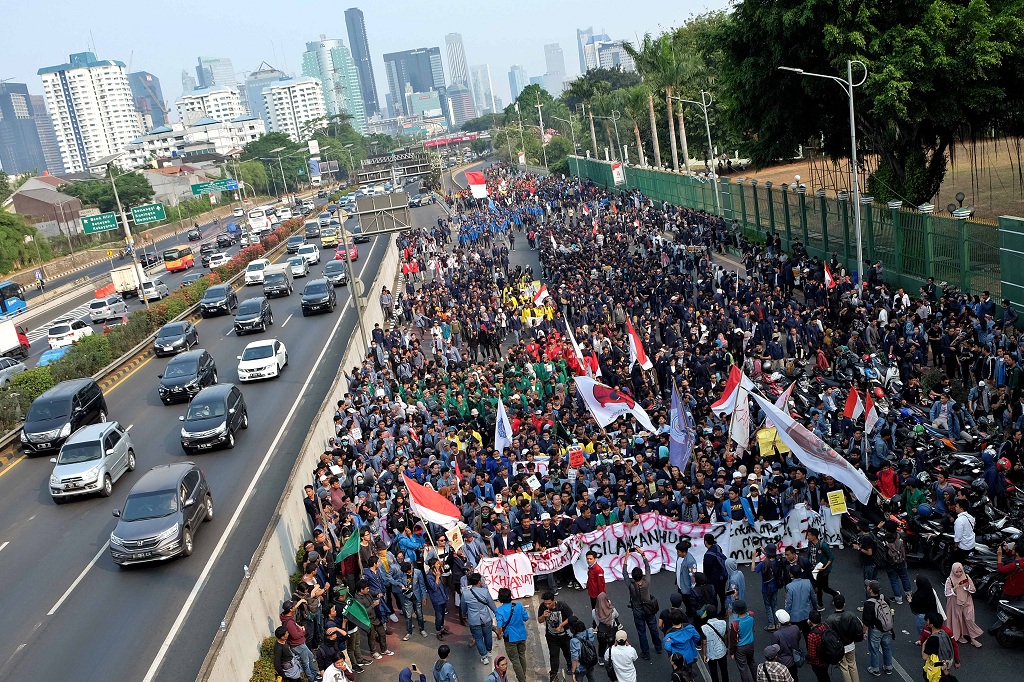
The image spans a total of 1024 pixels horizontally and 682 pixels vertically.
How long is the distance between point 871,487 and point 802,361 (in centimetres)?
963

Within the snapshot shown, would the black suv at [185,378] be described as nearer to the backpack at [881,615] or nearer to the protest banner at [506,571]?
the protest banner at [506,571]

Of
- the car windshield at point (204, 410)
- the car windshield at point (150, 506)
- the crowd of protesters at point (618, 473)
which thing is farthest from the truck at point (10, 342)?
the car windshield at point (150, 506)

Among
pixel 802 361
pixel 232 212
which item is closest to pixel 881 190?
pixel 802 361

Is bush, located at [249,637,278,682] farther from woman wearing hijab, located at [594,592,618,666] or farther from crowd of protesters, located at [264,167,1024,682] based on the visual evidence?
woman wearing hijab, located at [594,592,618,666]

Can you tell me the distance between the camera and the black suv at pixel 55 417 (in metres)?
26.0

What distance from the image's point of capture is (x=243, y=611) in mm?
13680

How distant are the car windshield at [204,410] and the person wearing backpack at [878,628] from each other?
18016mm

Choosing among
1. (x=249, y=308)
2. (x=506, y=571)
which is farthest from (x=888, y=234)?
(x=249, y=308)

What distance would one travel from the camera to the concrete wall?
1273cm

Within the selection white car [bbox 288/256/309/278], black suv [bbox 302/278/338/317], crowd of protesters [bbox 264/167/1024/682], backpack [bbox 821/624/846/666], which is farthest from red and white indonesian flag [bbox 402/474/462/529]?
white car [bbox 288/256/309/278]

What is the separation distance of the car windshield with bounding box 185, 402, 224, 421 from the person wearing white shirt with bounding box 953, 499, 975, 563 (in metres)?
18.2

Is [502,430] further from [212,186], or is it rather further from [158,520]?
[212,186]

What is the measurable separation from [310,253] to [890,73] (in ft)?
→ 132

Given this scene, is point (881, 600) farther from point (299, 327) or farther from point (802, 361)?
point (299, 327)
